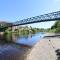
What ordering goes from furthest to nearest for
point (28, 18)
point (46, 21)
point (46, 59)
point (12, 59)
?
point (28, 18), point (46, 21), point (12, 59), point (46, 59)

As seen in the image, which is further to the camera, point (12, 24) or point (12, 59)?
point (12, 24)

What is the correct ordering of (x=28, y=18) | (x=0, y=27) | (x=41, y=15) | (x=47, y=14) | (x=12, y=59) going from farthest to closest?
(x=28, y=18) < (x=0, y=27) < (x=41, y=15) < (x=47, y=14) < (x=12, y=59)

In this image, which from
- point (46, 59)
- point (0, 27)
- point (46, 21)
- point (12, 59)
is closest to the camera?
point (46, 59)

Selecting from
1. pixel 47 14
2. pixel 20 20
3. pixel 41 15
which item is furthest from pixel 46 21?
pixel 20 20

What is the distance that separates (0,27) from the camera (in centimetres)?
11781

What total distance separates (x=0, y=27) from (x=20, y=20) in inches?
819

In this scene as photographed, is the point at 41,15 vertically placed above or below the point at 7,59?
above

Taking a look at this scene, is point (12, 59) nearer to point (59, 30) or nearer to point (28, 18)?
point (59, 30)

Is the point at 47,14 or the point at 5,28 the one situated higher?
the point at 47,14

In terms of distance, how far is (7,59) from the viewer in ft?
65.3

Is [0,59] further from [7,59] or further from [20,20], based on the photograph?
[20,20]

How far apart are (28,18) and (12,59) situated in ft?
355

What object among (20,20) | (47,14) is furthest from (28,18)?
(47,14)

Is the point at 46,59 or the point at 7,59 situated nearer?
the point at 46,59
